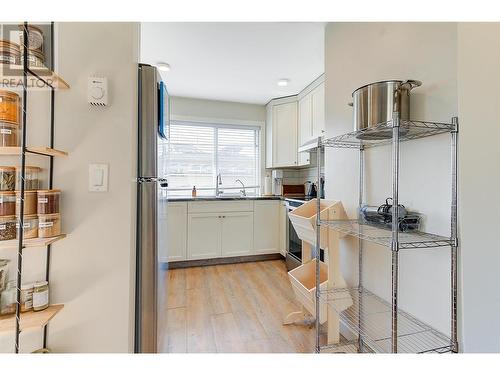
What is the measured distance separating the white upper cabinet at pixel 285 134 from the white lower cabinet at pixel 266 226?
0.66m

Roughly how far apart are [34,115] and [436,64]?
1.70 metres

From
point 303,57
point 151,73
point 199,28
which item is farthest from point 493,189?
point 199,28

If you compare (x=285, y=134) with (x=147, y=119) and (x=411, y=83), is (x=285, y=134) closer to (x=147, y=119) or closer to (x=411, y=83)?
(x=411, y=83)

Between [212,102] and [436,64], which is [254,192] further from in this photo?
[436,64]

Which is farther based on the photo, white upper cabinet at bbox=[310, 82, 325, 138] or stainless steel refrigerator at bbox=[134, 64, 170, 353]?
white upper cabinet at bbox=[310, 82, 325, 138]

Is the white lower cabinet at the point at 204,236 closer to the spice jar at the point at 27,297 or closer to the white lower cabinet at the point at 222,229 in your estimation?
the white lower cabinet at the point at 222,229

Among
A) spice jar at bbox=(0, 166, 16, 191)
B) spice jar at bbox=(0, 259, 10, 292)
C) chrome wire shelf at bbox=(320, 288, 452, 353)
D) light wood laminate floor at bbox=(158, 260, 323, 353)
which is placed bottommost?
light wood laminate floor at bbox=(158, 260, 323, 353)

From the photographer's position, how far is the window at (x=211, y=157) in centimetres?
372

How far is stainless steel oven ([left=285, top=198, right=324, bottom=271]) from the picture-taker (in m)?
2.86

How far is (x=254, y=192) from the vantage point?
407 centimetres

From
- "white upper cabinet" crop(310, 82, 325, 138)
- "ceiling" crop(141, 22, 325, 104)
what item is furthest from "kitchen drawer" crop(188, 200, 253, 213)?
"ceiling" crop(141, 22, 325, 104)

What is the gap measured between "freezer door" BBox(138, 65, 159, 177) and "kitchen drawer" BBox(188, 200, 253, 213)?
2.01 m

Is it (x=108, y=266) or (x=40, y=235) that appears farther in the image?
(x=108, y=266)

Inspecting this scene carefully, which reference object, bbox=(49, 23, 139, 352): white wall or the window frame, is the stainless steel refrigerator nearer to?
bbox=(49, 23, 139, 352): white wall
